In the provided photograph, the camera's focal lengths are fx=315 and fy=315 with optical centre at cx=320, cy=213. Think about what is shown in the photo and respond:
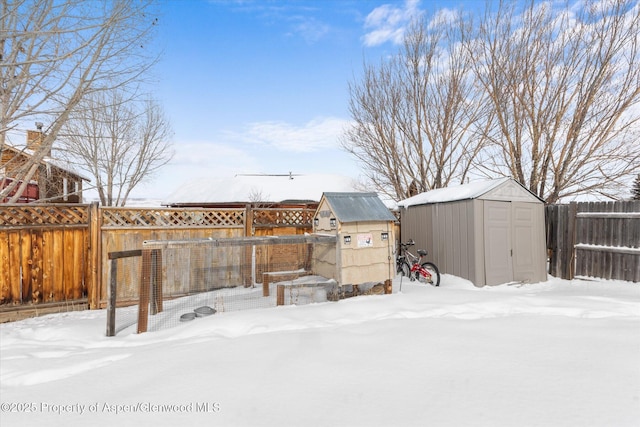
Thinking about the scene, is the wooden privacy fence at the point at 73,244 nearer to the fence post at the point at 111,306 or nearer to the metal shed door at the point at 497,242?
the fence post at the point at 111,306

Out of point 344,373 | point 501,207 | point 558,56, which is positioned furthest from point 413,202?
point 344,373

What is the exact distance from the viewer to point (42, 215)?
5.70 metres

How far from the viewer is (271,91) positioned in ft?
43.7

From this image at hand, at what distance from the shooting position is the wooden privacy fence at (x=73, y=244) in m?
5.43

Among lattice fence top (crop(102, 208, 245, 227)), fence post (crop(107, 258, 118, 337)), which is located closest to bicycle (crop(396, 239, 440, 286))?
lattice fence top (crop(102, 208, 245, 227))

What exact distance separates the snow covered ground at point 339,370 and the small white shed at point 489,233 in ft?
7.66

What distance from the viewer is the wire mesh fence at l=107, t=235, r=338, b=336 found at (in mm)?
4691

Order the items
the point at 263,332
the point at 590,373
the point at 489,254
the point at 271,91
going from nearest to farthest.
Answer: the point at 590,373 → the point at 263,332 → the point at 489,254 → the point at 271,91

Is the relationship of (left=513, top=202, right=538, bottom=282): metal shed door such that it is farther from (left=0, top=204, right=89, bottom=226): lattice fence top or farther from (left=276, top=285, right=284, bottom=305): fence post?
(left=0, top=204, right=89, bottom=226): lattice fence top

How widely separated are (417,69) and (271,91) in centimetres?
591

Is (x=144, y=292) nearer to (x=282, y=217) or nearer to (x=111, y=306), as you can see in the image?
(x=111, y=306)

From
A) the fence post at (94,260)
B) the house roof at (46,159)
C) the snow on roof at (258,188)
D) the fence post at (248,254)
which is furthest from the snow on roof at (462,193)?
the snow on roof at (258,188)

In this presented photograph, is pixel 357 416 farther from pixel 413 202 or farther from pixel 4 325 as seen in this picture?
pixel 413 202

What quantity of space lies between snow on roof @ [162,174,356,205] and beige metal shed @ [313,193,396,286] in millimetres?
13207
